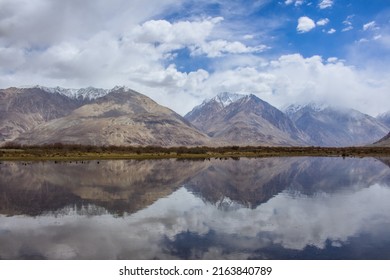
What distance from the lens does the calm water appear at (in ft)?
89.1

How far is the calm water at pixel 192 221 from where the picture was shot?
1070 inches

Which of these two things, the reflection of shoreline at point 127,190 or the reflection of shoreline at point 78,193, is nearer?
the reflection of shoreline at point 78,193

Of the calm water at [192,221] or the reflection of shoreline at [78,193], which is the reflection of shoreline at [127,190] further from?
the calm water at [192,221]

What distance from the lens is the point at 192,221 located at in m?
37.3

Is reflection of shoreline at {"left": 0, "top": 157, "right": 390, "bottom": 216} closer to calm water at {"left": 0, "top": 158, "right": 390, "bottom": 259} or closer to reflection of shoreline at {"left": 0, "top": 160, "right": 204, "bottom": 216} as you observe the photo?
reflection of shoreline at {"left": 0, "top": 160, "right": 204, "bottom": 216}

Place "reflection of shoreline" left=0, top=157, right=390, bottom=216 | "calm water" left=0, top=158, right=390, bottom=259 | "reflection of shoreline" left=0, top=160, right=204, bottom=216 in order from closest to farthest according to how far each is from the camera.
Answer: "calm water" left=0, top=158, right=390, bottom=259 < "reflection of shoreline" left=0, top=160, right=204, bottom=216 < "reflection of shoreline" left=0, top=157, right=390, bottom=216

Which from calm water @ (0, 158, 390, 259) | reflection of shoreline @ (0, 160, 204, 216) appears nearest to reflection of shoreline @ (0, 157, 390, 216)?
reflection of shoreline @ (0, 160, 204, 216)

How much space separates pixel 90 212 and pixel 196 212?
10902 mm

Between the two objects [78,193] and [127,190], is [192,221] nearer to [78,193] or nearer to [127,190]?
[127,190]

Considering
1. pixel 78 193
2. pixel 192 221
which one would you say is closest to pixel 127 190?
pixel 78 193

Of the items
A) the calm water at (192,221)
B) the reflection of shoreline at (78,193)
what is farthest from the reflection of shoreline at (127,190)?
the calm water at (192,221)

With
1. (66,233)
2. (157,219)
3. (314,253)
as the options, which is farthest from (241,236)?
(66,233)

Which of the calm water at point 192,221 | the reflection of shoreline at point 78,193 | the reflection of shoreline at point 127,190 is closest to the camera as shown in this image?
the calm water at point 192,221

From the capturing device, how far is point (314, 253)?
26594 mm
